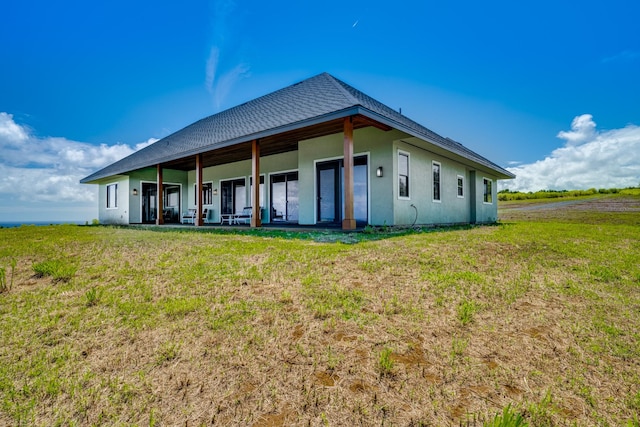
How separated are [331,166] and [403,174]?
2514mm

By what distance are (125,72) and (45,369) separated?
13.1m

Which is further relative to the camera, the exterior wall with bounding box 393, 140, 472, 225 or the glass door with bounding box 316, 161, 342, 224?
the glass door with bounding box 316, 161, 342, 224

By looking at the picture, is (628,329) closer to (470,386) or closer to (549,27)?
(470,386)

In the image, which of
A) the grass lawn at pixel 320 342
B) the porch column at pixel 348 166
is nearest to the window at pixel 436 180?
the porch column at pixel 348 166

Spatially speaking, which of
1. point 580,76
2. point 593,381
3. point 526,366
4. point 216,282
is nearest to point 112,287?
point 216,282

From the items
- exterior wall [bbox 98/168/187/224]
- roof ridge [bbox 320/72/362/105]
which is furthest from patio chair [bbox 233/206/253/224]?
exterior wall [bbox 98/168/187/224]

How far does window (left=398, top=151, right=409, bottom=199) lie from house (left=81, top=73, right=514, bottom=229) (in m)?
0.03

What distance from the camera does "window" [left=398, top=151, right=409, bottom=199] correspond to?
9.70 meters

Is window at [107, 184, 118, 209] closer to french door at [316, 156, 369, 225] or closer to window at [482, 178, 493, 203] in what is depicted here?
french door at [316, 156, 369, 225]

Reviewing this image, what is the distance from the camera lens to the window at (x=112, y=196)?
1842 centimetres

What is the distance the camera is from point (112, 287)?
11.9 ft

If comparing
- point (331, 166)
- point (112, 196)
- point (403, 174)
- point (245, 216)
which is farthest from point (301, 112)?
point (112, 196)

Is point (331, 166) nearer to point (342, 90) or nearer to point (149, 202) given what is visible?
point (342, 90)

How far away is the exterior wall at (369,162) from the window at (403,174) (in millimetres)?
555
